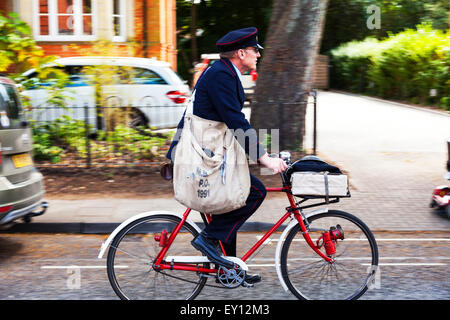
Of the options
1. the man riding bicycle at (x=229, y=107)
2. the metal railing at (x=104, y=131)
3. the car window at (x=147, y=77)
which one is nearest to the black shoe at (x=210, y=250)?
the man riding bicycle at (x=229, y=107)

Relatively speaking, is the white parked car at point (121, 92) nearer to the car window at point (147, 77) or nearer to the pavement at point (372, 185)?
the car window at point (147, 77)

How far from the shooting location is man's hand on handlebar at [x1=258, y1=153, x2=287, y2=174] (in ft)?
12.9

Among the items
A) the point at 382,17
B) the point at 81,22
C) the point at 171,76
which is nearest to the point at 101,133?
the point at 171,76

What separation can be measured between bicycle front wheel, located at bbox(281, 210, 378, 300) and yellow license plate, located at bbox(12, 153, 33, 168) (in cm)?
295

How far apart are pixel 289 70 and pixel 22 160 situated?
4.82m

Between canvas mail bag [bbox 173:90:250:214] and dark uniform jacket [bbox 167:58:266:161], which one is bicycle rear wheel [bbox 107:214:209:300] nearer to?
canvas mail bag [bbox 173:90:250:214]

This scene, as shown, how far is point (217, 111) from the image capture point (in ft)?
12.8

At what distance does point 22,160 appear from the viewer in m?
5.93

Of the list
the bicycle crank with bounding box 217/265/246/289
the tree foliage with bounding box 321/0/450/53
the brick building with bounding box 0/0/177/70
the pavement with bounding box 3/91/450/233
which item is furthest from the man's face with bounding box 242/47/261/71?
the tree foliage with bounding box 321/0/450/53

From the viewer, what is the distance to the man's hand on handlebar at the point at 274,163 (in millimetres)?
3936

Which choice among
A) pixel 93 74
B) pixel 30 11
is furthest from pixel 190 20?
pixel 93 74

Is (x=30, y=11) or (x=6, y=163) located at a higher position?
(x=30, y=11)
